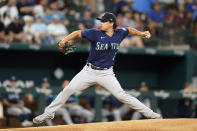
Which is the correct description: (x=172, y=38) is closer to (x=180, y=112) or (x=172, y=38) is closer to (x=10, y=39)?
(x=180, y=112)

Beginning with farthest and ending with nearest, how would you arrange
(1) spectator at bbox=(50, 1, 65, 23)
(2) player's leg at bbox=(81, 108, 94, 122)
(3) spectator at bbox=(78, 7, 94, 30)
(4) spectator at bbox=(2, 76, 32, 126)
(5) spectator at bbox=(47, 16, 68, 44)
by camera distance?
(1) spectator at bbox=(50, 1, 65, 23) → (3) spectator at bbox=(78, 7, 94, 30) → (5) spectator at bbox=(47, 16, 68, 44) → (2) player's leg at bbox=(81, 108, 94, 122) → (4) spectator at bbox=(2, 76, 32, 126)

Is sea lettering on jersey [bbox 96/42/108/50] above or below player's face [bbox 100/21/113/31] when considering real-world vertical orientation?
below

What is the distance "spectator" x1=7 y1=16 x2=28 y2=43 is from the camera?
12.1m

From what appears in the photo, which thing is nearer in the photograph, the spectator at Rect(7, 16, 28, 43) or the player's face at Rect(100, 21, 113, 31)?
the player's face at Rect(100, 21, 113, 31)

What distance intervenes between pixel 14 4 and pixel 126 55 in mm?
3476

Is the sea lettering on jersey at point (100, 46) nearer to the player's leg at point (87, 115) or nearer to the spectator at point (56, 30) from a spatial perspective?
the player's leg at point (87, 115)

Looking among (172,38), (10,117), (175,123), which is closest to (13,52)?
(10,117)

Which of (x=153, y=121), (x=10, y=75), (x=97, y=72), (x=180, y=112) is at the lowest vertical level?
(x=180, y=112)

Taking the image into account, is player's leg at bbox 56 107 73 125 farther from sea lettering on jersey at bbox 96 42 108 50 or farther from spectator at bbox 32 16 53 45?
sea lettering on jersey at bbox 96 42 108 50

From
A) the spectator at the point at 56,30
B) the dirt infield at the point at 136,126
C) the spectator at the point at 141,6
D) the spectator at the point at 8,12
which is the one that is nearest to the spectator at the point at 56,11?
the spectator at the point at 56,30

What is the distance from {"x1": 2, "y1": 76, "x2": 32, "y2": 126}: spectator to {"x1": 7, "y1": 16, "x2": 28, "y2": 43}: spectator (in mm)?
1395

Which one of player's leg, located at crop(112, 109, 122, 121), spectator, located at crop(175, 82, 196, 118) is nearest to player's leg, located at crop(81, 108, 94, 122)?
player's leg, located at crop(112, 109, 122, 121)

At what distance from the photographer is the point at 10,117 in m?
11.7

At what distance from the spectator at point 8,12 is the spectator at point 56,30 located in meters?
0.87
